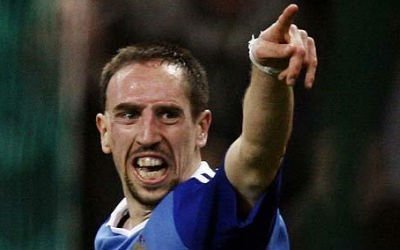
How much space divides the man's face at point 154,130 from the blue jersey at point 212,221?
0.17m

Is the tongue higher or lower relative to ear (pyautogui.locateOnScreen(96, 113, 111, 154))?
lower

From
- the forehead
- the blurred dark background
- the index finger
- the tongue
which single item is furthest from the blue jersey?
the blurred dark background

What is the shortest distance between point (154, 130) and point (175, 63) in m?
0.18

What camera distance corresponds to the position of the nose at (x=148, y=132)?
3.75 m

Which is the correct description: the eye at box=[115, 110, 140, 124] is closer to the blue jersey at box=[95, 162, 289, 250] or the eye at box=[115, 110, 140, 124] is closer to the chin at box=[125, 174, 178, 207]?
the chin at box=[125, 174, 178, 207]

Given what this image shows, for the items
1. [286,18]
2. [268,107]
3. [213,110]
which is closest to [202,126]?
[268,107]

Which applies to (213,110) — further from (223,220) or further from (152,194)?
(223,220)

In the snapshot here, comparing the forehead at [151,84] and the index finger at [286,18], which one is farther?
the forehead at [151,84]

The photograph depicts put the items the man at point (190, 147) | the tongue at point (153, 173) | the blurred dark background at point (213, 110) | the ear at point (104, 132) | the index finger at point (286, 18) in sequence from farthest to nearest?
the blurred dark background at point (213, 110)
the ear at point (104, 132)
the tongue at point (153, 173)
the man at point (190, 147)
the index finger at point (286, 18)

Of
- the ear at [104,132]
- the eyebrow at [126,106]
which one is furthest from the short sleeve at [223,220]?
the ear at [104,132]

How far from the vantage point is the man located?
3.25m

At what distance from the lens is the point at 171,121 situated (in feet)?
12.3

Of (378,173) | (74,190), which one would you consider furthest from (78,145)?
(378,173)

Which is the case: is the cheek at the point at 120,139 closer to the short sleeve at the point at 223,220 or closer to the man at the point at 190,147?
the man at the point at 190,147
